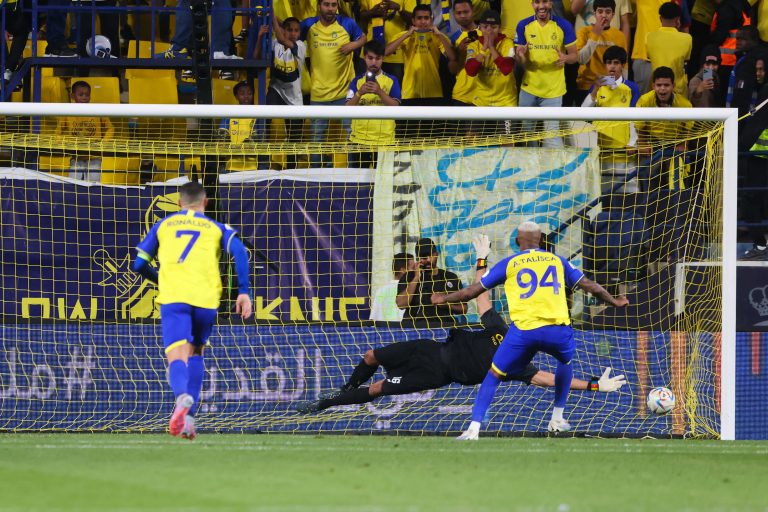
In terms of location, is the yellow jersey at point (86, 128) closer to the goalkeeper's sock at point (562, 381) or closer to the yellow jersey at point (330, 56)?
the yellow jersey at point (330, 56)

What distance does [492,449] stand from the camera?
9016mm

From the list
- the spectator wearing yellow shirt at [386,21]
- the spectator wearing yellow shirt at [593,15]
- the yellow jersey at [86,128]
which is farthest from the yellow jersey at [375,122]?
the yellow jersey at [86,128]

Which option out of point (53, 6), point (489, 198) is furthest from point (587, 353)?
point (53, 6)

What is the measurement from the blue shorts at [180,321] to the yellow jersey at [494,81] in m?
6.89

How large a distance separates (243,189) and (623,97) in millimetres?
4721

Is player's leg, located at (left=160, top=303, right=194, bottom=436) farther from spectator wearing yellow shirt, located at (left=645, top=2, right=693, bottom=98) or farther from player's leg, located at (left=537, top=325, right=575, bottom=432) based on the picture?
spectator wearing yellow shirt, located at (left=645, top=2, right=693, bottom=98)

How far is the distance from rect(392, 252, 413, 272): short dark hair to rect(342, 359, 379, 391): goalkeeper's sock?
3.50 ft

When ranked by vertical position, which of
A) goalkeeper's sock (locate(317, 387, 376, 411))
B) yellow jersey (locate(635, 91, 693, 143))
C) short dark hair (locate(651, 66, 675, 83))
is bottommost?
goalkeeper's sock (locate(317, 387, 376, 411))

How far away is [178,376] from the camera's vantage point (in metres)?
8.59

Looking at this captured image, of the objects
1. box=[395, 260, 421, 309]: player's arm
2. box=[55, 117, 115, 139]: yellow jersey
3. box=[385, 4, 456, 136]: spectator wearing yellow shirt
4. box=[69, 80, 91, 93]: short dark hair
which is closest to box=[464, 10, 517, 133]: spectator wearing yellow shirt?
box=[385, 4, 456, 136]: spectator wearing yellow shirt

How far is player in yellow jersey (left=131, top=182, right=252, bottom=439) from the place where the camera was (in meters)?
8.70

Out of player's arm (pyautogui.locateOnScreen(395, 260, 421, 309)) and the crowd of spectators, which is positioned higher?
the crowd of spectators

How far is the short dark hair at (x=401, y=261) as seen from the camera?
41.1ft

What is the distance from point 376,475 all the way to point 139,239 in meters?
5.91
